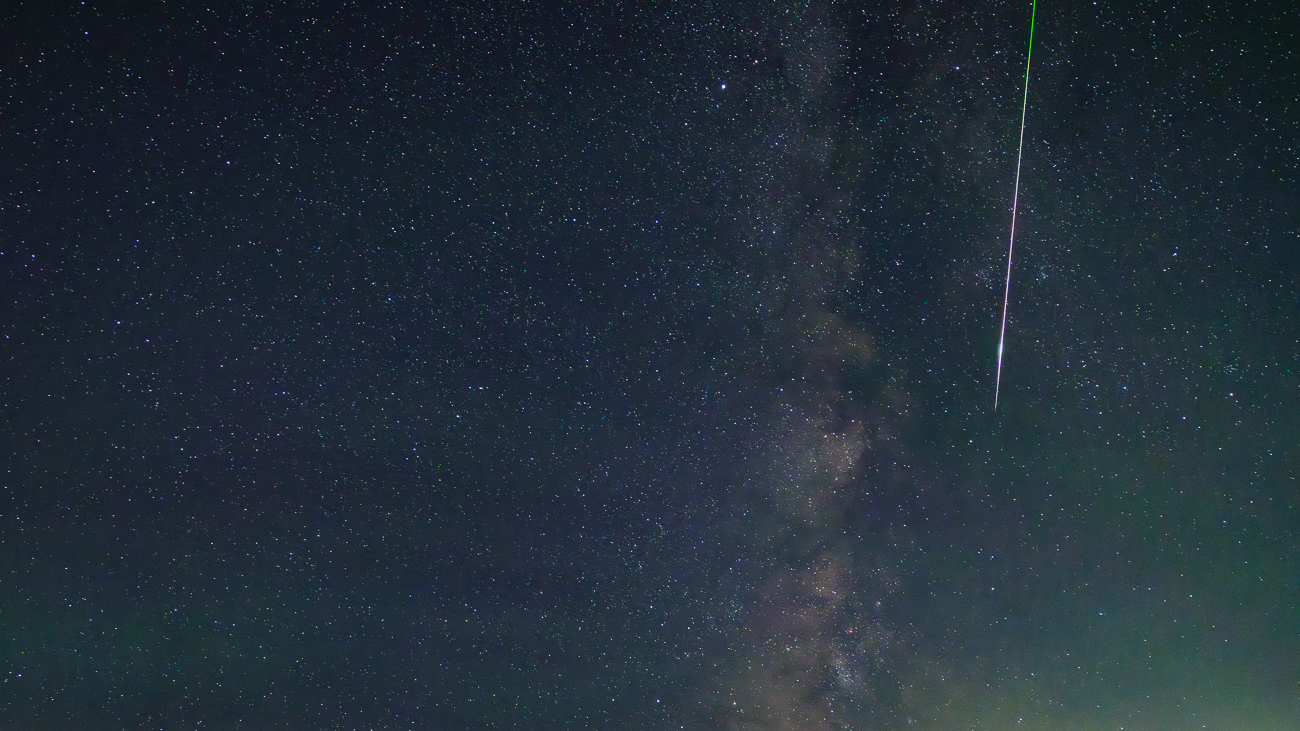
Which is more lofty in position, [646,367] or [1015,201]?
[1015,201]

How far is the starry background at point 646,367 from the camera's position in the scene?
4.09ft

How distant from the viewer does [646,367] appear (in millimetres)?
1311

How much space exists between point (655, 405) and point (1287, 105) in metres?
1.25

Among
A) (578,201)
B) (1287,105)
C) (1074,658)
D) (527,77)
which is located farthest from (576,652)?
(1287,105)

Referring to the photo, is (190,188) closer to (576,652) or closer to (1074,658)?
(576,652)

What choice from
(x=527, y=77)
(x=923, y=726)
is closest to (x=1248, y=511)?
(x=923, y=726)

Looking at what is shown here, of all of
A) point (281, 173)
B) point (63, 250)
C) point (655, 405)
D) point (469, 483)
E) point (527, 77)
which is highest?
point (527, 77)

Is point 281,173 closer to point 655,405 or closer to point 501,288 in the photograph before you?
point 501,288

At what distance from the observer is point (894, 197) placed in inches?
51.8

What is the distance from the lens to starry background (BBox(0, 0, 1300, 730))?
1.25 metres

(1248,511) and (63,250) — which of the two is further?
(1248,511)

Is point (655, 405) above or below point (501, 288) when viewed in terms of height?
below

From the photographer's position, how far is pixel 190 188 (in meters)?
1.25

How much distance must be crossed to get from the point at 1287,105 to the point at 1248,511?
28.7 inches
